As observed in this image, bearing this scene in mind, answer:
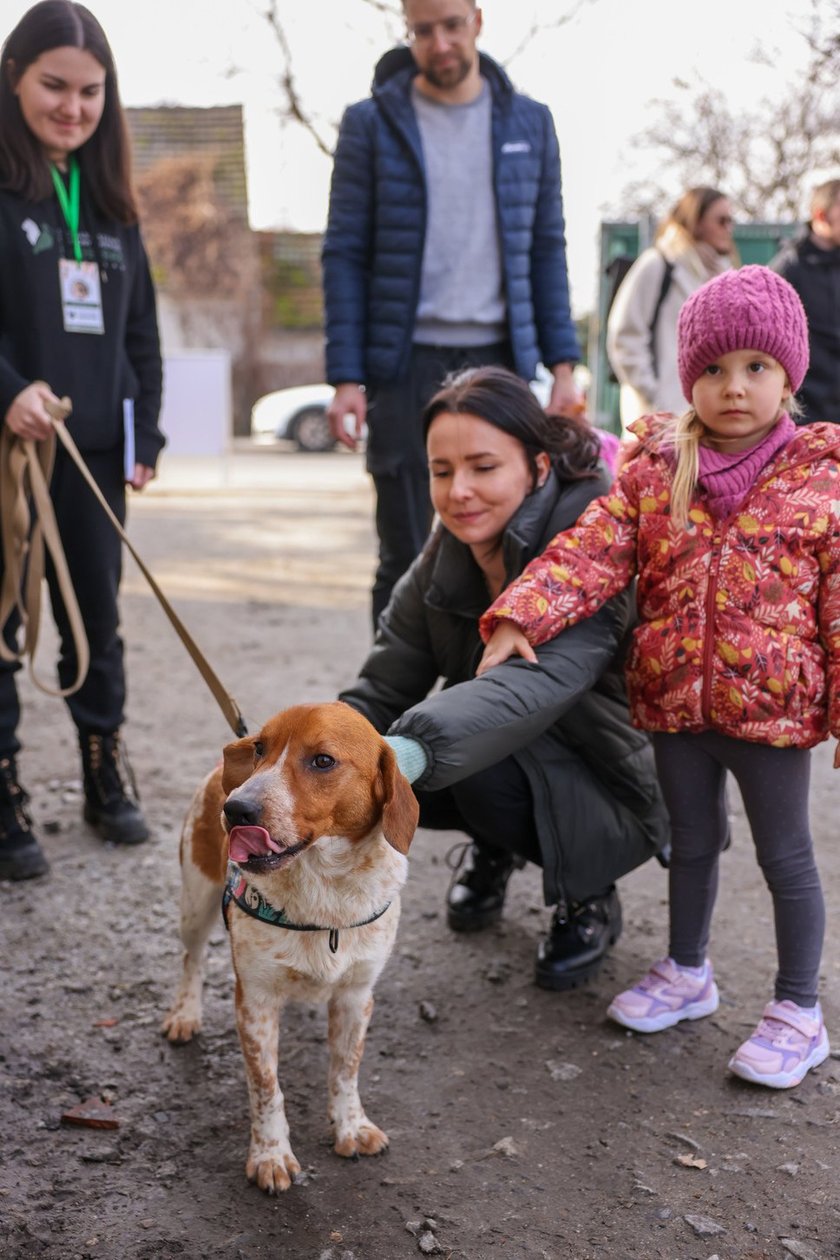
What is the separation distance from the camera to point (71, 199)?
3.72m

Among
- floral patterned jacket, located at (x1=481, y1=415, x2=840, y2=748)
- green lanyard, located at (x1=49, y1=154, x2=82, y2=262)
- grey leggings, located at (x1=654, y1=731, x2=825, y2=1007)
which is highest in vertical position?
green lanyard, located at (x1=49, y1=154, x2=82, y2=262)

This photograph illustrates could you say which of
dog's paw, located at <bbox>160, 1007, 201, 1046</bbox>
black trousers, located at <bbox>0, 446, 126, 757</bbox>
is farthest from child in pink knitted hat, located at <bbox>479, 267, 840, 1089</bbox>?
black trousers, located at <bbox>0, 446, 126, 757</bbox>

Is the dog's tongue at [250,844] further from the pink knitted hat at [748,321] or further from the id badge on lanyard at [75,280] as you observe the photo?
the id badge on lanyard at [75,280]

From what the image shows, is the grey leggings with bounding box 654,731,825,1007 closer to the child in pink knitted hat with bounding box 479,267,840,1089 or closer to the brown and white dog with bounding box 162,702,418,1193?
the child in pink knitted hat with bounding box 479,267,840,1089

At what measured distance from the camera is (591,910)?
3289 millimetres

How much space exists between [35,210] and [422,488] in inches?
59.1

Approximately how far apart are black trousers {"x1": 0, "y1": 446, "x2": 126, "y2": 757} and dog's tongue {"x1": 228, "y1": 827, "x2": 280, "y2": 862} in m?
1.97

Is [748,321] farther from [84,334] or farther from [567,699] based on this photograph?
[84,334]

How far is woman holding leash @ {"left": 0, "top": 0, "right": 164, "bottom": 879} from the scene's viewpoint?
11.5 ft

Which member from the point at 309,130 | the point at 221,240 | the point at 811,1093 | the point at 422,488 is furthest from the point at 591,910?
the point at 221,240

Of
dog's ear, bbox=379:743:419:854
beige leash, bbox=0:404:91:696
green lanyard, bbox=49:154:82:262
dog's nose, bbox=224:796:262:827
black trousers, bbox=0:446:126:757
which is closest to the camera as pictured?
dog's nose, bbox=224:796:262:827

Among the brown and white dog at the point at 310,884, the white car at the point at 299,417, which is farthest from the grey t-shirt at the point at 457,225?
the white car at the point at 299,417

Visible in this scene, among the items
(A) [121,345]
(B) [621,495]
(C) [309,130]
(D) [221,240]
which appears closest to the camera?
(B) [621,495]

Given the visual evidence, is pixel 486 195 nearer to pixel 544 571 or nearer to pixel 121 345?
pixel 121 345
